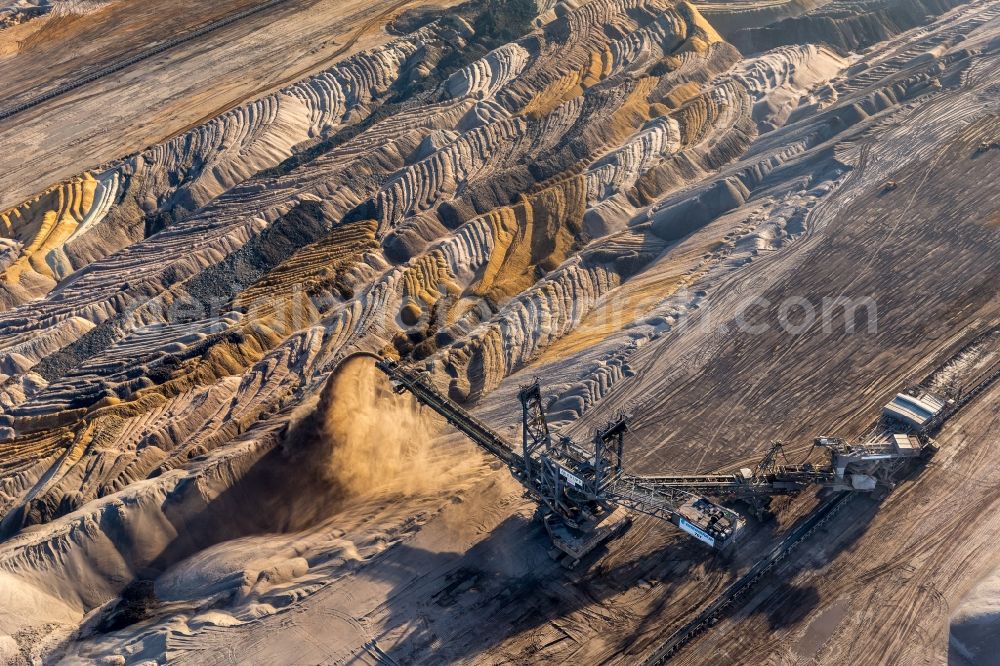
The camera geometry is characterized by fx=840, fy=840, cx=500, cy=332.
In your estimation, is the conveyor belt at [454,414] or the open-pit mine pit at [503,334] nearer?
the open-pit mine pit at [503,334]

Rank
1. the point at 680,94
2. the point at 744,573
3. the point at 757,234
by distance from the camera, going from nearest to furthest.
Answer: the point at 744,573, the point at 757,234, the point at 680,94

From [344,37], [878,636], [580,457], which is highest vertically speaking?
[344,37]

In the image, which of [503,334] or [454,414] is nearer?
[454,414]

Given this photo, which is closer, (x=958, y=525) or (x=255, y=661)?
(x=255, y=661)

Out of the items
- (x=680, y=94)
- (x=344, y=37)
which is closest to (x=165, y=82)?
(x=344, y=37)

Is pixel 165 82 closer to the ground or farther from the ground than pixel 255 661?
farther from the ground

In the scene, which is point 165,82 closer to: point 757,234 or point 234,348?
point 234,348

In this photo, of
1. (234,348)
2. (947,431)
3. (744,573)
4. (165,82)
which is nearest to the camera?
(744,573)

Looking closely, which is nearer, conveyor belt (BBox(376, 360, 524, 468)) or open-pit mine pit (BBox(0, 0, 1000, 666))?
open-pit mine pit (BBox(0, 0, 1000, 666))
